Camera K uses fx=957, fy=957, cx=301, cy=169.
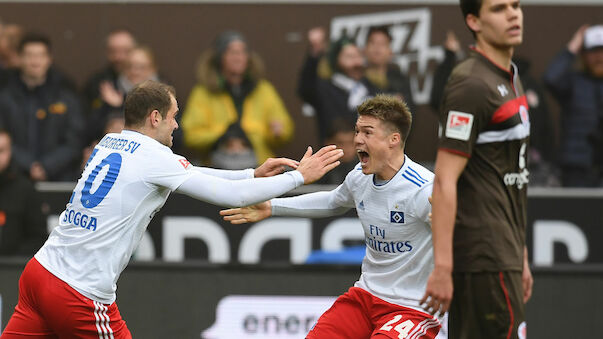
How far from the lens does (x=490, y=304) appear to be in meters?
4.21

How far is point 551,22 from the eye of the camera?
32.1 feet

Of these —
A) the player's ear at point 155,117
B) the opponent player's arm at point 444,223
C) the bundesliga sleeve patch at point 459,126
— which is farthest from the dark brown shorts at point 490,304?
the player's ear at point 155,117

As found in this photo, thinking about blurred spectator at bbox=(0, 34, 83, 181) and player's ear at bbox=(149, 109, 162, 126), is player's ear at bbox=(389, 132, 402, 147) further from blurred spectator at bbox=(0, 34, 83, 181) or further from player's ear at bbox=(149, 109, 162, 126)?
blurred spectator at bbox=(0, 34, 83, 181)

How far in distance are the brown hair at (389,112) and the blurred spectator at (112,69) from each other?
14.7ft

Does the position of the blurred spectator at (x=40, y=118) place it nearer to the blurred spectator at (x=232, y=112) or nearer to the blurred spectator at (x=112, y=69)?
the blurred spectator at (x=112, y=69)

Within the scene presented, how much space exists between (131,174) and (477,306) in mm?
1872

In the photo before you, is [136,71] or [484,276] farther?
[136,71]

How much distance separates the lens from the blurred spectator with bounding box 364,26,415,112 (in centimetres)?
927

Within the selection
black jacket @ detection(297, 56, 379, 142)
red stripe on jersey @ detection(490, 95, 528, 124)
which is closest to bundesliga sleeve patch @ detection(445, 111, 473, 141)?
red stripe on jersey @ detection(490, 95, 528, 124)

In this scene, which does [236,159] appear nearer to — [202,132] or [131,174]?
[202,132]

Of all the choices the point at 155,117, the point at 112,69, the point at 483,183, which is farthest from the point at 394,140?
the point at 112,69

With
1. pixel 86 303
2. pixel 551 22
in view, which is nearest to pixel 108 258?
pixel 86 303

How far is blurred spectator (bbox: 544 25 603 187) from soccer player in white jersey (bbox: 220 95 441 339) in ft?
13.6

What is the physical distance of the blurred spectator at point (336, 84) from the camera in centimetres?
921
